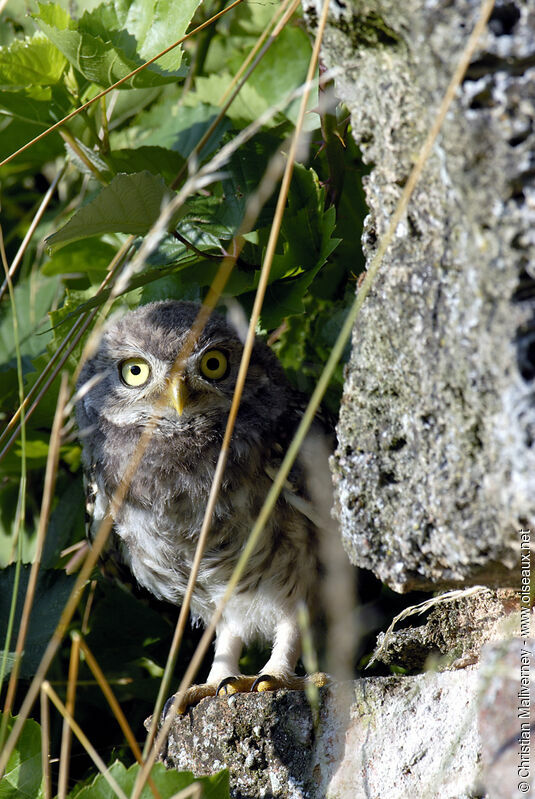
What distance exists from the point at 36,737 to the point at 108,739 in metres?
0.76

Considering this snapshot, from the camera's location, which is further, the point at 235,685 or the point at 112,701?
the point at 235,685

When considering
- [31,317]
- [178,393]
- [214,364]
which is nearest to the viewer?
[178,393]

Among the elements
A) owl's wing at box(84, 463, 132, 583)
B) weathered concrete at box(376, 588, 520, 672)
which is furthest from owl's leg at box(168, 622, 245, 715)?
weathered concrete at box(376, 588, 520, 672)

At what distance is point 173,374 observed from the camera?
220cm

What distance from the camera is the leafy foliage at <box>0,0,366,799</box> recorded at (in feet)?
7.02

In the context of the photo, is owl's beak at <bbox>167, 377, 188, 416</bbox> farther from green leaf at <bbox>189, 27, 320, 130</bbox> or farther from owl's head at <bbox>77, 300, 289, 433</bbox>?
green leaf at <bbox>189, 27, 320, 130</bbox>

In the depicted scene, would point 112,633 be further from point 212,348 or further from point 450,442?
point 450,442

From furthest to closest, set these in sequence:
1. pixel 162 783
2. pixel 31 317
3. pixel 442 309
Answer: pixel 31 317 < pixel 162 783 < pixel 442 309

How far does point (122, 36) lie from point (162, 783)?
6.58ft

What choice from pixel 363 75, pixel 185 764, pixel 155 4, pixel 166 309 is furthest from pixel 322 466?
pixel 155 4

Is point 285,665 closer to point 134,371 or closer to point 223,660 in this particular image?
point 223,660

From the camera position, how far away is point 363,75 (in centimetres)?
139

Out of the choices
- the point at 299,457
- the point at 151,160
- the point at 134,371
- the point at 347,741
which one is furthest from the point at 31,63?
the point at 347,741

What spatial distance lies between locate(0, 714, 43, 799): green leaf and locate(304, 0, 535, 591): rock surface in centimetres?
100
